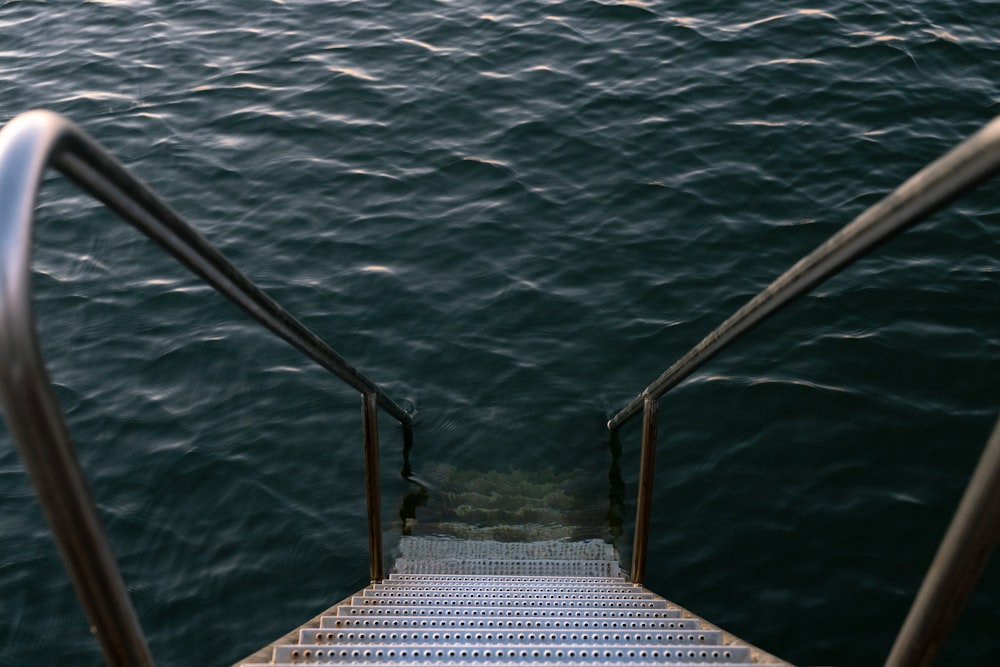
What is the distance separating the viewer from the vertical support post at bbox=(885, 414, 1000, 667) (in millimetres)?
1572

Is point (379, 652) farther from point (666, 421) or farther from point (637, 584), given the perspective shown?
point (666, 421)

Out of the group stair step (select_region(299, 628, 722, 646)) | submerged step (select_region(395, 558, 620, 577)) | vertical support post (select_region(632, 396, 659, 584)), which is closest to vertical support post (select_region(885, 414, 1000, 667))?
stair step (select_region(299, 628, 722, 646))

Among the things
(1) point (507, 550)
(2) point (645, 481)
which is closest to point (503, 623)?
(2) point (645, 481)

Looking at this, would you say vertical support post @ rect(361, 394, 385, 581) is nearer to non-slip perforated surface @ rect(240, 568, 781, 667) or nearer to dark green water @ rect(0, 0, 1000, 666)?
non-slip perforated surface @ rect(240, 568, 781, 667)

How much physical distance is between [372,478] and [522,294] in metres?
3.07

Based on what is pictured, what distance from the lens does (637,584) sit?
4848 mm

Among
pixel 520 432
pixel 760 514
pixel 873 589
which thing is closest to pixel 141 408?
pixel 520 432

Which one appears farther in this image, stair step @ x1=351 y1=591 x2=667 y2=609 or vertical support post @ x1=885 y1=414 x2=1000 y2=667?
stair step @ x1=351 y1=591 x2=667 y2=609

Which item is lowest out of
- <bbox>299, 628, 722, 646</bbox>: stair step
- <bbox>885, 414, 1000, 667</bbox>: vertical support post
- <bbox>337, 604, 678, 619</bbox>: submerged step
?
<bbox>337, 604, 678, 619</bbox>: submerged step

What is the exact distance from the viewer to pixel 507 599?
12.8 feet

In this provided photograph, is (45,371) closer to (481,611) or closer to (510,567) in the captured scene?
(481,611)

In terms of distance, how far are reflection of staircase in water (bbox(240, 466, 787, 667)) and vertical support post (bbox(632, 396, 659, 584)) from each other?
0.17 metres

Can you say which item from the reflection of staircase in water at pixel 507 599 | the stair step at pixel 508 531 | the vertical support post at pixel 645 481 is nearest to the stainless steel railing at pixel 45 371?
the reflection of staircase in water at pixel 507 599

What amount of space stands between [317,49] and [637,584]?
299 inches
